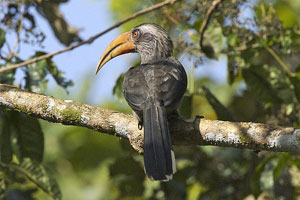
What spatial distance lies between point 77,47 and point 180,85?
111 cm

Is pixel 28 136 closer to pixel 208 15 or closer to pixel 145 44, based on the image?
pixel 145 44

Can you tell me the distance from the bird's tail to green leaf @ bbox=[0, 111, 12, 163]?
4.06 feet

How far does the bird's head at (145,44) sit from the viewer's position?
5.07 m

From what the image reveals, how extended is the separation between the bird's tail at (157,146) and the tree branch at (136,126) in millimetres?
135

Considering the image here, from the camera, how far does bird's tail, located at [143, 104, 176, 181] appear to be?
11.7 feet

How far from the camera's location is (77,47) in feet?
15.3

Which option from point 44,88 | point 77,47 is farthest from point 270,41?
point 44,88

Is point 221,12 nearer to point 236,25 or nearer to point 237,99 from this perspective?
point 236,25

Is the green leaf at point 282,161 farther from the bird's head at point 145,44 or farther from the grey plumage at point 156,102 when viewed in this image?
the bird's head at point 145,44

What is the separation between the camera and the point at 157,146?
12.0 feet

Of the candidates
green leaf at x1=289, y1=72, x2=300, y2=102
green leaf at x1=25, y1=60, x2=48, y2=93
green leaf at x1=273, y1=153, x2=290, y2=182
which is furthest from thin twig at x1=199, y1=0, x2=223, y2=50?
green leaf at x1=25, y1=60, x2=48, y2=93

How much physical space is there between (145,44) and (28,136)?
4.62 ft

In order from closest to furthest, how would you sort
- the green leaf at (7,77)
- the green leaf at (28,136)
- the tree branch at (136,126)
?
the tree branch at (136,126) < the green leaf at (28,136) < the green leaf at (7,77)

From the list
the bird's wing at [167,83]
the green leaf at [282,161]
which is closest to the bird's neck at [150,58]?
the bird's wing at [167,83]
